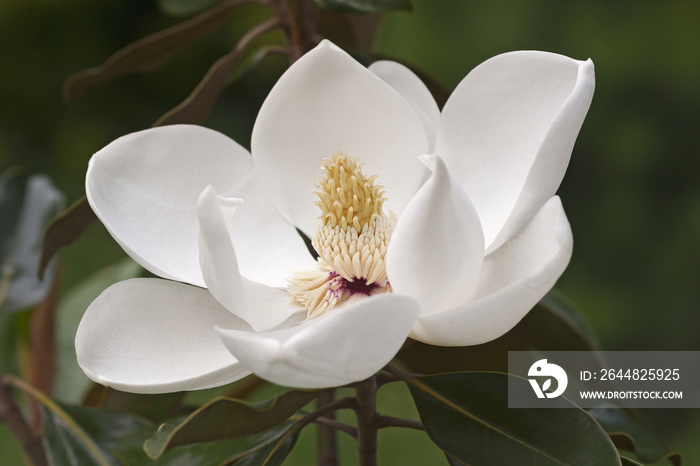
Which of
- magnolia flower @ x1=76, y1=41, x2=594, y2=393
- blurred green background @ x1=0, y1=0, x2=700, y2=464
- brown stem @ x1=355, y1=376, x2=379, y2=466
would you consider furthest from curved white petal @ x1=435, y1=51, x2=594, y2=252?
blurred green background @ x1=0, y1=0, x2=700, y2=464

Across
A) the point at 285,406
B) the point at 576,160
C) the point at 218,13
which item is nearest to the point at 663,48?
the point at 576,160

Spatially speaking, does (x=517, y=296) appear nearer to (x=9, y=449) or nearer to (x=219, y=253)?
(x=219, y=253)

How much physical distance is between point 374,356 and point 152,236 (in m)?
0.21

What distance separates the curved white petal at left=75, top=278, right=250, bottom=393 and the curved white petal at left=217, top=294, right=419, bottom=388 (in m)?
0.07

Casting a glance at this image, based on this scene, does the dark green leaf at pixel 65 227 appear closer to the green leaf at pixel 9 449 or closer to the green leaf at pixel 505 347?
the green leaf at pixel 505 347

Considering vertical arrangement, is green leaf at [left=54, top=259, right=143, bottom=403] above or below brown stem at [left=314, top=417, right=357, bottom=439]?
below

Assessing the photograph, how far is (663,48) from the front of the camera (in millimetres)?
→ 1736

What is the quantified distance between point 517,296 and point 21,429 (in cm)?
49

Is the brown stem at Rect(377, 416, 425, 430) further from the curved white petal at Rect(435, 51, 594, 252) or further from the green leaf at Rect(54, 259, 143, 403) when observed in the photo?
the green leaf at Rect(54, 259, 143, 403)

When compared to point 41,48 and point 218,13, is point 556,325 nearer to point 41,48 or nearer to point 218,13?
point 218,13

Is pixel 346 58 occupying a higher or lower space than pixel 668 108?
higher

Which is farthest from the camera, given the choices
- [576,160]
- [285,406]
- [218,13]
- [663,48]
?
[576,160]

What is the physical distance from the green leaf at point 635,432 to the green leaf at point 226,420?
26 cm

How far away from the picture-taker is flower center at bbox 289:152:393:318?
0.51 meters
